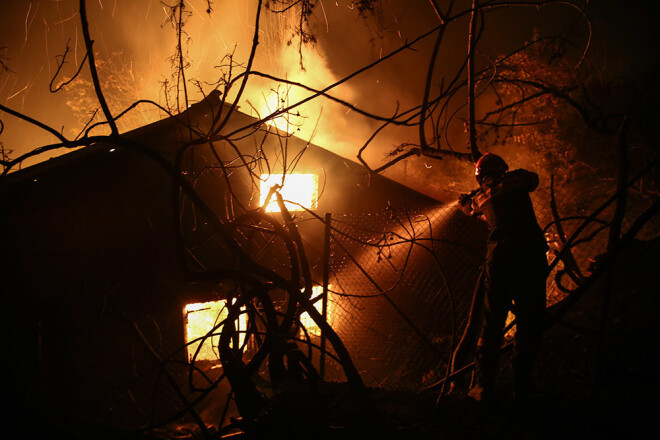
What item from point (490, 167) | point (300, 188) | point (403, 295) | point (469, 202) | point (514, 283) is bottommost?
point (514, 283)

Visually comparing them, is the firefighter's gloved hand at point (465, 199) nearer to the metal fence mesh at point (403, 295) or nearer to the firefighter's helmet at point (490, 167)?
the firefighter's helmet at point (490, 167)

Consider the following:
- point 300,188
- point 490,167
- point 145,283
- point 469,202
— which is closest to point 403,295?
point 300,188

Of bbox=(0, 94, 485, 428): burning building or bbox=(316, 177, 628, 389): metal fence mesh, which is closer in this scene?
bbox=(0, 94, 485, 428): burning building

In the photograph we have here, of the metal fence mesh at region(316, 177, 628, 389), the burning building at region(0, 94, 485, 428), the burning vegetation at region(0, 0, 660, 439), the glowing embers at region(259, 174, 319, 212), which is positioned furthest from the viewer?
the glowing embers at region(259, 174, 319, 212)

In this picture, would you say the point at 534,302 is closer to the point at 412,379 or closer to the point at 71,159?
the point at 412,379

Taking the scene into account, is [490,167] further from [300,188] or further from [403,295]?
[300,188]

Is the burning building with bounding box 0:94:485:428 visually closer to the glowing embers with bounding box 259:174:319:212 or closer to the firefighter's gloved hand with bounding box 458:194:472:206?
the glowing embers with bounding box 259:174:319:212

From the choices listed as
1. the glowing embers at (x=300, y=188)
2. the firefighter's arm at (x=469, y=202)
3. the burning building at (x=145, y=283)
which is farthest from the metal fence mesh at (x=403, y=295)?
the firefighter's arm at (x=469, y=202)

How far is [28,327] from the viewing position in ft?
18.2

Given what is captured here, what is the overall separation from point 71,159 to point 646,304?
8763 millimetres

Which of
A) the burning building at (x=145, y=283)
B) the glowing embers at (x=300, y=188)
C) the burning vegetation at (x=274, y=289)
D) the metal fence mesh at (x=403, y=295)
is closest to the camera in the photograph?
the burning vegetation at (x=274, y=289)

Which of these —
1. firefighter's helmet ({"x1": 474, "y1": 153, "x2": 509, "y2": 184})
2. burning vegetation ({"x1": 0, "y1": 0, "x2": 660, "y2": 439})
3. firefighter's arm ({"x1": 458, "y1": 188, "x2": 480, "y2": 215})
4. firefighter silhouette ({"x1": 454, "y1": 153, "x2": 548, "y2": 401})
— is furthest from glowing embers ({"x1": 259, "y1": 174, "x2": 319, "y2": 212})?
firefighter silhouette ({"x1": 454, "y1": 153, "x2": 548, "y2": 401})

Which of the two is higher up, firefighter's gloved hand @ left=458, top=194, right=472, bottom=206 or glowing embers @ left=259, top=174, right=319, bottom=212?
glowing embers @ left=259, top=174, right=319, bottom=212

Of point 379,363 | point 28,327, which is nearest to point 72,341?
point 28,327
